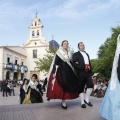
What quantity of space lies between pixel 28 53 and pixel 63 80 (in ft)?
178

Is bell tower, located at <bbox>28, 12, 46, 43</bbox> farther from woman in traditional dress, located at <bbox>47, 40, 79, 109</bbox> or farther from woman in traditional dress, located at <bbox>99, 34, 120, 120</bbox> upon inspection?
woman in traditional dress, located at <bbox>99, 34, 120, 120</bbox>

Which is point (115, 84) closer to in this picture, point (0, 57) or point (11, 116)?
point (11, 116)

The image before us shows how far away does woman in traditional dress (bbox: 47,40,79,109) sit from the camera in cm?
674

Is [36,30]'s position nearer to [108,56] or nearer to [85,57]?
[108,56]

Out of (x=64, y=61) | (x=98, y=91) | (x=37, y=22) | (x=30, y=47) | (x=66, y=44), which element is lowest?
(x=98, y=91)

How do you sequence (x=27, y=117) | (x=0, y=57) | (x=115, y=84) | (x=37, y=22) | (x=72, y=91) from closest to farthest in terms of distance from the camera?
(x=115, y=84) < (x=27, y=117) < (x=72, y=91) < (x=0, y=57) < (x=37, y=22)

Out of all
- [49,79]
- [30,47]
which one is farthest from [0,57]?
[49,79]

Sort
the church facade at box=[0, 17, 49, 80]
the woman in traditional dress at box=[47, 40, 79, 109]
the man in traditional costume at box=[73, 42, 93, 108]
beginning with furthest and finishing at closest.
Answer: the church facade at box=[0, 17, 49, 80]
the man in traditional costume at box=[73, 42, 93, 108]
the woman in traditional dress at box=[47, 40, 79, 109]

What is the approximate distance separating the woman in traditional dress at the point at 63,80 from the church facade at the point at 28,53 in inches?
1882

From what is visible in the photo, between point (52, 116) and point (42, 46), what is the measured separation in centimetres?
5348

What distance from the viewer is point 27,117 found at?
219 inches

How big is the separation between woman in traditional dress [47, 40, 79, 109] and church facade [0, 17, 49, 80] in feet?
157

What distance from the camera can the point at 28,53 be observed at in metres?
60.5

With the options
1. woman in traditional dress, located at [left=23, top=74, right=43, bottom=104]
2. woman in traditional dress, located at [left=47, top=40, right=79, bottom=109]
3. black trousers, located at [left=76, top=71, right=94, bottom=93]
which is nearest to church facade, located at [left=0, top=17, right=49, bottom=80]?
woman in traditional dress, located at [left=23, top=74, right=43, bottom=104]
